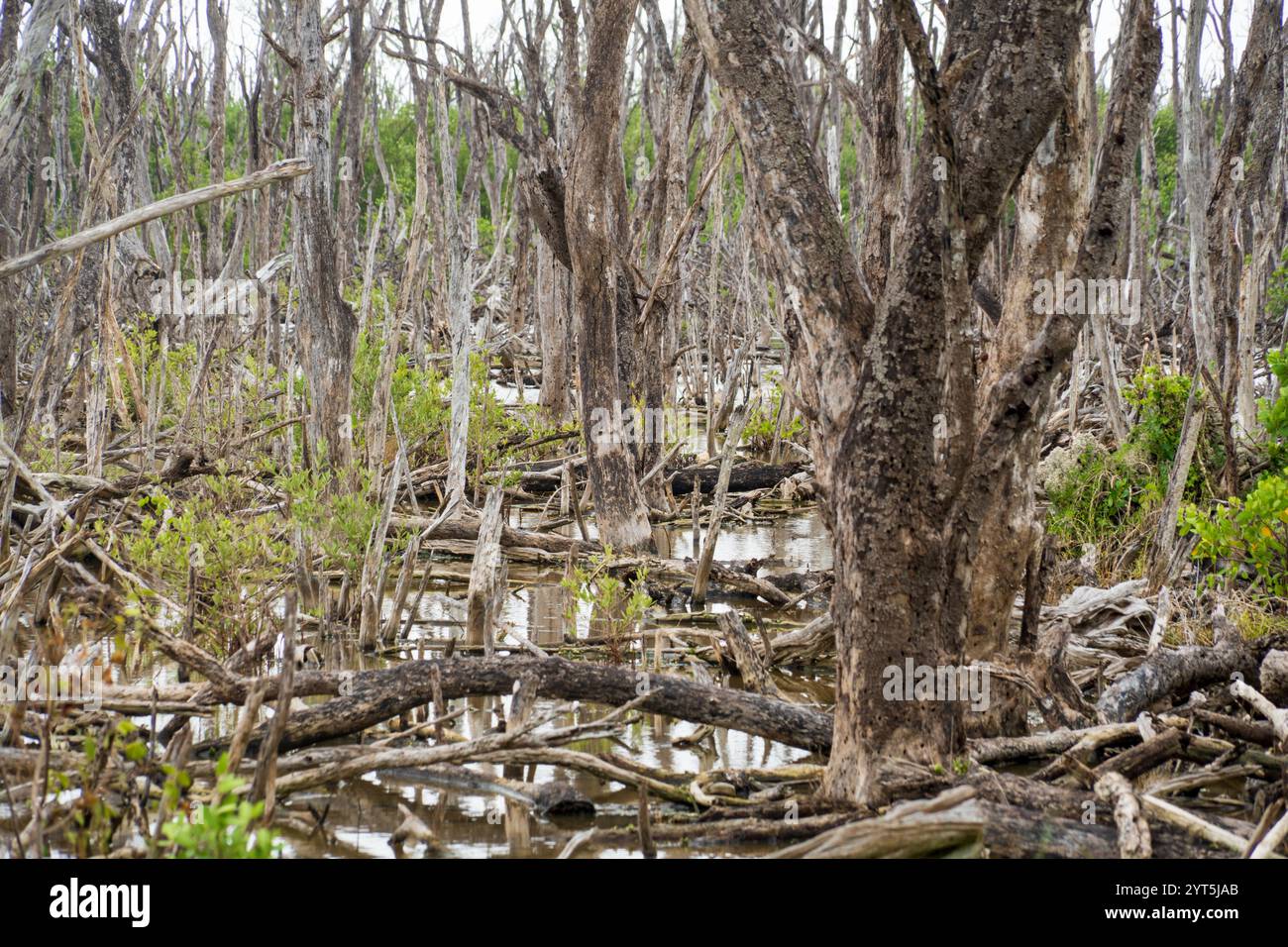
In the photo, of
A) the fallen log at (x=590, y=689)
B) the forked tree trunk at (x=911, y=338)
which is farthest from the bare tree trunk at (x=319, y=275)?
the forked tree trunk at (x=911, y=338)

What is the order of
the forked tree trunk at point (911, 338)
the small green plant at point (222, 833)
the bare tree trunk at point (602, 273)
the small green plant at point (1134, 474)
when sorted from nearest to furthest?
the small green plant at point (222, 833), the forked tree trunk at point (911, 338), the small green plant at point (1134, 474), the bare tree trunk at point (602, 273)

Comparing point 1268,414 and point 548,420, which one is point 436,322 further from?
point 1268,414

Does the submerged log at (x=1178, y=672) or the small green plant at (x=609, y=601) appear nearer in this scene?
the submerged log at (x=1178, y=672)

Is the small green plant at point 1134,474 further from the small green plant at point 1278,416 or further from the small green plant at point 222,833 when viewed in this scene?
the small green plant at point 222,833

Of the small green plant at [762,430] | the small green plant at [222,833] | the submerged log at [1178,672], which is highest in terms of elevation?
the small green plant at [762,430]

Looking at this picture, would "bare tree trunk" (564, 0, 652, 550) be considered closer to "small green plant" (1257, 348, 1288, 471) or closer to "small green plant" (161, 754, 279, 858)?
"small green plant" (1257, 348, 1288, 471)

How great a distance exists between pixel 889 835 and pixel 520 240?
47.1 feet

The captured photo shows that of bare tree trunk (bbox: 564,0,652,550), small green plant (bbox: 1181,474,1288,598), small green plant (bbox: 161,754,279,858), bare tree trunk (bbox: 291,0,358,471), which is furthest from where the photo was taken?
bare tree trunk (bbox: 564,0,652,550)

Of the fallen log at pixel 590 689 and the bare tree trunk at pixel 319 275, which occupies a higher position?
the bare tree trunk at pixel 319 275

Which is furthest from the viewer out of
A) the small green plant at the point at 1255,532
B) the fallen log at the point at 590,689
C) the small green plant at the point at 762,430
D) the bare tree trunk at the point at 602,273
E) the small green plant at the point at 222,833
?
the small green plant at the point at 762,430

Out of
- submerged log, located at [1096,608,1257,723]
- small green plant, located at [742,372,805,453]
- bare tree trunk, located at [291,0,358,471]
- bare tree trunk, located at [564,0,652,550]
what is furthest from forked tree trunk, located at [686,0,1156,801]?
small green plant, located at [742,372,805,453]

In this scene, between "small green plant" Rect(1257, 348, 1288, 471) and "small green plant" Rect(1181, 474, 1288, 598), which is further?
"small green plant" Rect(1257, 348, 1288, 471)

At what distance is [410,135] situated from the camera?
105 feet

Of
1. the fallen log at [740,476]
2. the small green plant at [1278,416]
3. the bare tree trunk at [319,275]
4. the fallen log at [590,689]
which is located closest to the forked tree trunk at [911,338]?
the fallen log at [590,689]
